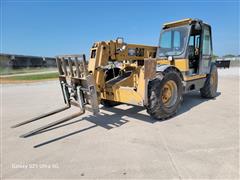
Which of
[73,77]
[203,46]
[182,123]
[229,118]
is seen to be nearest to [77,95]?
[73,77]

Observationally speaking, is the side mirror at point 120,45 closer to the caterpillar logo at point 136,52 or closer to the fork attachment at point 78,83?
the caterpillar logo at point 136,52

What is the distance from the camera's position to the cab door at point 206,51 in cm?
587

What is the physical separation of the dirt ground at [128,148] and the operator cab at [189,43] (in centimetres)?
183

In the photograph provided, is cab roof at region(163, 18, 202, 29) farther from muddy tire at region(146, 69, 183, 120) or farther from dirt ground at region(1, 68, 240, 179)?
dirt ground at region(1, 68, 240, 179)

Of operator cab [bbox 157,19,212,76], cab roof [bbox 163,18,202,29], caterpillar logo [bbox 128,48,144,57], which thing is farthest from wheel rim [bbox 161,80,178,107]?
cab roof [bbox 163,18,202,29]

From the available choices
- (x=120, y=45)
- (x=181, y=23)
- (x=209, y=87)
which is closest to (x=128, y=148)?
(x=120, y=45)

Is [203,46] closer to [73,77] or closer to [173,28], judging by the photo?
[173,28]

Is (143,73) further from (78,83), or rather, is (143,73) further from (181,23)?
(181,23)

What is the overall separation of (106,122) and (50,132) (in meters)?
1.25

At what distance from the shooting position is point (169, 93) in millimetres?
4594

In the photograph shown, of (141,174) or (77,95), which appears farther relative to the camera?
(77,95)

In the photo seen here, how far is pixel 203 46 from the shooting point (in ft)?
19.4

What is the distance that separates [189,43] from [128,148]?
3884 mm

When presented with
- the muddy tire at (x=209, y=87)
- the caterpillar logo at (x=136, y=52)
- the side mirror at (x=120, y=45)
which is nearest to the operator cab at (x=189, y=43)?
the muddy tire at (x=209, y=87)
